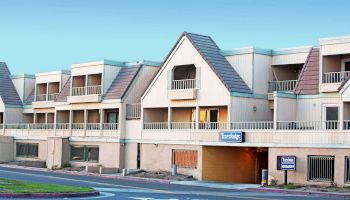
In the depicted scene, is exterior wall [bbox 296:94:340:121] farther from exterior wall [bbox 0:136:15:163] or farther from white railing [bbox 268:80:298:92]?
exterior wall [bbox 0:136:15:163]

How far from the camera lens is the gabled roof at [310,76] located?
4612 centimetres

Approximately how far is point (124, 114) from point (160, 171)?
7.87 meters

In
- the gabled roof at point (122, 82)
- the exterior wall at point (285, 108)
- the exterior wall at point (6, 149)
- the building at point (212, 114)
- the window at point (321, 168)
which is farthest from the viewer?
the exterior wall at point (6, 149)

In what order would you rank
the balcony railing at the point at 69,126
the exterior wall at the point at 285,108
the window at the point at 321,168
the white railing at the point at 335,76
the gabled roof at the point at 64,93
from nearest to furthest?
the window at the point at 321,168, the white railing at the point at 335,76, the exterior wall at the point at 285,108, the balcony railing at the point at 69,126, the gabled roof at the point at 64,93

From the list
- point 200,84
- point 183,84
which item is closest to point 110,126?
point 183,84

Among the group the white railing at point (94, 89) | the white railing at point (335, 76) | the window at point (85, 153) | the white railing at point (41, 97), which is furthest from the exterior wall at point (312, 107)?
the white railing at point (41, 97)

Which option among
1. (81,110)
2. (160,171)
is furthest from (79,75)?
(160,171)

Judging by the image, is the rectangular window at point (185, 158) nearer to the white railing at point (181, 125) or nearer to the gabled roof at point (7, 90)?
the white railing at point (181, 125)

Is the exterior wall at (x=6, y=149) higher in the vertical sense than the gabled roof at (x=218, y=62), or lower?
lower

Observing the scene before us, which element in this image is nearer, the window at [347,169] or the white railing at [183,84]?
the window at [347,169]

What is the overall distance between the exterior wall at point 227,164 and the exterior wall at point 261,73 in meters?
4.65

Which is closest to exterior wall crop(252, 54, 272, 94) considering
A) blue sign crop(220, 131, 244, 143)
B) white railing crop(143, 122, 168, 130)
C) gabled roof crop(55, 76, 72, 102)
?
blue sign crop(220, 131, 244, 143)

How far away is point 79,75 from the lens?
63125mm

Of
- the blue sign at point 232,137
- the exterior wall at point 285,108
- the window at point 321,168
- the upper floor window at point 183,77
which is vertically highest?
the upper floor window at point 183,77
